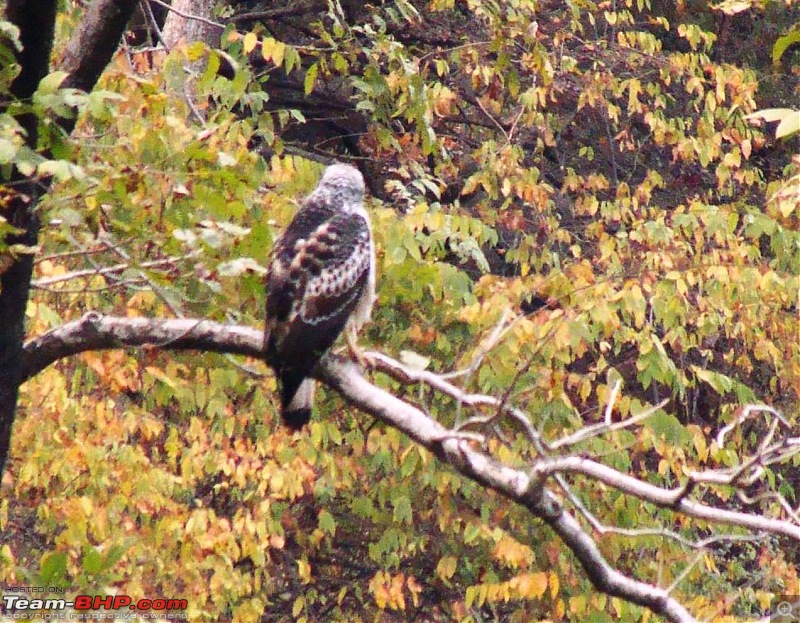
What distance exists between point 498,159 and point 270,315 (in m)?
4.36

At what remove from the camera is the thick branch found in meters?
2.85

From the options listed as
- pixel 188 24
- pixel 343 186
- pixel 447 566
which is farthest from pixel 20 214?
pixel 447 566

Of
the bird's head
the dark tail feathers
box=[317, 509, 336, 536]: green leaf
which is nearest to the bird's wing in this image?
the dark tail feathers

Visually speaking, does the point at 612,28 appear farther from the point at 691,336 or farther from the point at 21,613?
the point at 21,613

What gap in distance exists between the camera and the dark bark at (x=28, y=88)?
322cm

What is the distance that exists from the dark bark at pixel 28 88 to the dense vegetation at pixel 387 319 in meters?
0.12

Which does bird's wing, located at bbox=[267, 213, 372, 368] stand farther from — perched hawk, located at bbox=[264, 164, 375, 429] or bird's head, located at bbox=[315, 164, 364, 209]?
bird's head, located at bbox=[315, 164, 364, 209]

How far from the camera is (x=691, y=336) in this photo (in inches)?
282

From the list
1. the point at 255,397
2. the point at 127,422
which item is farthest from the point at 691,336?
the point at 127,422

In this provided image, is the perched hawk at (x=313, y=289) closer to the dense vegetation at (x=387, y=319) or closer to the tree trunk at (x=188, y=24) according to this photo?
the dense vegetation at (x=387, y=319)

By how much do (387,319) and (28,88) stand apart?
3.20m

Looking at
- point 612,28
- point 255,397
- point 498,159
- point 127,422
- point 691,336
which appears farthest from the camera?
point 612,28

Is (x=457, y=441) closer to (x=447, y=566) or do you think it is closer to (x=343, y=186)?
(x=343, y=186)

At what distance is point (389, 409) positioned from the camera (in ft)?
10.4
